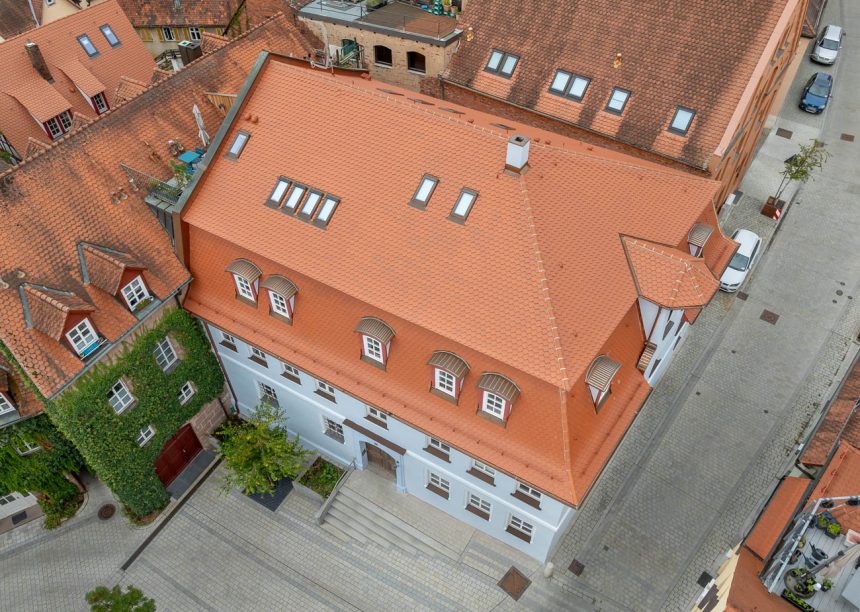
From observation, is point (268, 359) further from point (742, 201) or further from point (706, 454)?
point (742, 201)

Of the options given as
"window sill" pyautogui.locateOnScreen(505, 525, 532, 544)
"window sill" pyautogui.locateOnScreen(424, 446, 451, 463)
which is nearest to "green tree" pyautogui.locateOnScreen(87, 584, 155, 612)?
"window sill" pyautogui.locateOnScreen(424, 446, 451, 463)

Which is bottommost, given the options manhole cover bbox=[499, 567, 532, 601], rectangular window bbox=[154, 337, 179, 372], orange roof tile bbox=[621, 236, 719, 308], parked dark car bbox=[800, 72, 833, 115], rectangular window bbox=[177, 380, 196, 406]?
manhole cover bbox=[499, 567, 532, 601]

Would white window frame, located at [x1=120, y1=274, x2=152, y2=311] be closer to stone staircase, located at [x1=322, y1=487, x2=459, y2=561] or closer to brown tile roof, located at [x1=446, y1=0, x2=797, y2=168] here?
stone staircase, located at [x1=322, y1=487, x2=459, y2=561]

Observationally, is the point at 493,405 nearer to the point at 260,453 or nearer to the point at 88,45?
the point at 260,453

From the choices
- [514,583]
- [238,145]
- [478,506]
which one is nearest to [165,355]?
[238,145]

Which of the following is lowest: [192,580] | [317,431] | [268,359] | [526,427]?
[192,580]

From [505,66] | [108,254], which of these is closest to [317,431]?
[108,254]
